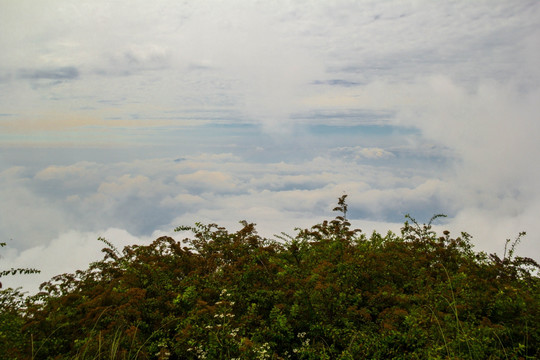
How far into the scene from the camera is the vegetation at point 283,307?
5.18 m

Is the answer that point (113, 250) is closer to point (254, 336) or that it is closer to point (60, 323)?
point (60, 323)

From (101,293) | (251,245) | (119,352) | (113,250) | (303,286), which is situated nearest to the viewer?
(119,352)

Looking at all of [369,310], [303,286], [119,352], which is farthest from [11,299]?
[369,310]

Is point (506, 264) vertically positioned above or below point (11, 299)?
above

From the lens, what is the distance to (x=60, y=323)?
19.5 ft

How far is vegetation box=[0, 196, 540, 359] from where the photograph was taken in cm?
518

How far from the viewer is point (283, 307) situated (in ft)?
19.2

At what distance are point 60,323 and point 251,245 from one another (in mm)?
3112

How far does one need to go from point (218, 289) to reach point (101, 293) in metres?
1.92

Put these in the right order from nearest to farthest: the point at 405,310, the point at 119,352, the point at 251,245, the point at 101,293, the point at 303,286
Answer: the point at 119,352
the point at 405,310
the point at 303,286
the point at 101,293
the point at 251,245

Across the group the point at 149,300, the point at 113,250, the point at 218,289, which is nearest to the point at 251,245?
the point at 218,289

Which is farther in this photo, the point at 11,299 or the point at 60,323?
the point at 11,299

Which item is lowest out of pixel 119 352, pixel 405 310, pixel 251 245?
pixel 119 352

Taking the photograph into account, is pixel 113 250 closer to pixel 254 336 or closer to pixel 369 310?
pixel 254 336
